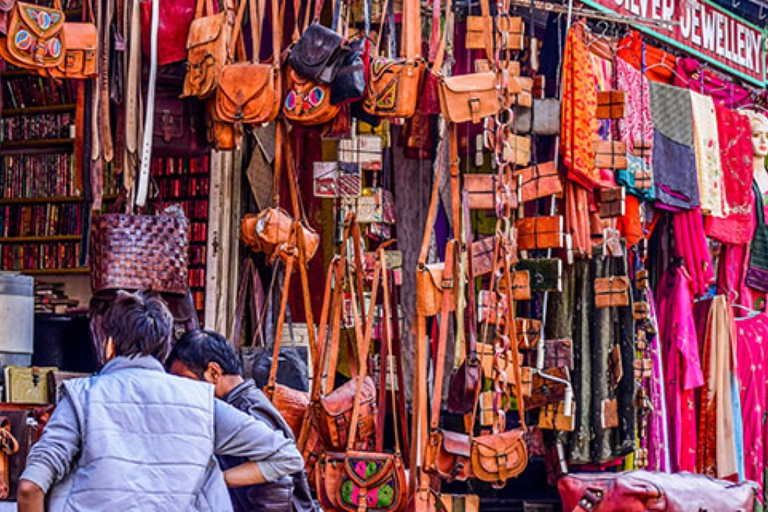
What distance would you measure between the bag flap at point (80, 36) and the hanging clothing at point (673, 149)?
3.81m

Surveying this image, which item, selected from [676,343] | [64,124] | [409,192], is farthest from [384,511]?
[64,124]

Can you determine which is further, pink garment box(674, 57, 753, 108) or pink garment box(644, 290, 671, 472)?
pink garment box(674, 57, 753, 108)

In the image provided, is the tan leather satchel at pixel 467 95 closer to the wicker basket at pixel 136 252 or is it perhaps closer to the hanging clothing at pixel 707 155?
the wicker basket at pixel 136 252

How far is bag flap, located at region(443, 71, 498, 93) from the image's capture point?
6.30 m

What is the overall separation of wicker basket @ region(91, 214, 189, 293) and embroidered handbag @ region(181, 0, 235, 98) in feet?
1.94

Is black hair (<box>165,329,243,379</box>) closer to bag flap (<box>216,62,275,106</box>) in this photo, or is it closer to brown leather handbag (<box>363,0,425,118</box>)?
bag flap (<box>216,62,275,106</box>)

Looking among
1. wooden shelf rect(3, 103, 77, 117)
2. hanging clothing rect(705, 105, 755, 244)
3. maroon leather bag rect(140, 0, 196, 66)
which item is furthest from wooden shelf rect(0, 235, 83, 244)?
hanging clothing rect(705, 105, 755, 244)

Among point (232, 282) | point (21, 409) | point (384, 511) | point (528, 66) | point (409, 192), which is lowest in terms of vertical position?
point (384, 511)

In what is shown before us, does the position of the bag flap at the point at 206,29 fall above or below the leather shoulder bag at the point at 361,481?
above

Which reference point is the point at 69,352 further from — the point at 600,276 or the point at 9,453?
the point at 600,276

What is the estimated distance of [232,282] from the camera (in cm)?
749

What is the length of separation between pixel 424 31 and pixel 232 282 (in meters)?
1.63

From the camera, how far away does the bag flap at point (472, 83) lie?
6.30 m

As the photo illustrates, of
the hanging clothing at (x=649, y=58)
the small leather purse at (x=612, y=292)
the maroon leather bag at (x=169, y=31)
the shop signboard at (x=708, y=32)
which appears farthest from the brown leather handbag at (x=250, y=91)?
the hanging clothing at (x=649, y=58)
